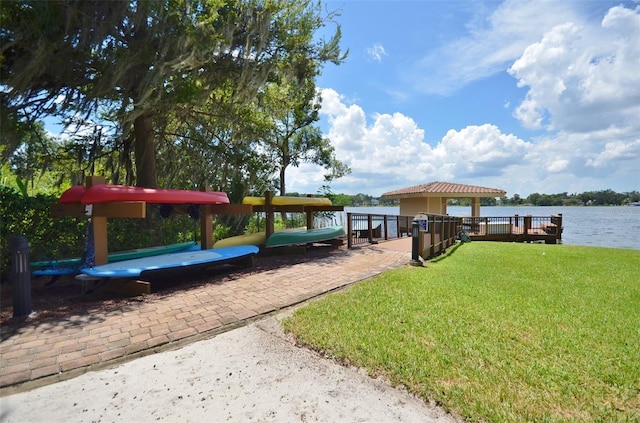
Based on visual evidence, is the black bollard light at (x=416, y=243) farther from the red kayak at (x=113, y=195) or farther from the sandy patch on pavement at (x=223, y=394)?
the red kayak at (x=113, y=195)

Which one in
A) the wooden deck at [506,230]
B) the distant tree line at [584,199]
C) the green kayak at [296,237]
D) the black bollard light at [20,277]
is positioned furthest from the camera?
the distant tree line at [584,199]

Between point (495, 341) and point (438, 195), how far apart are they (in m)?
18.8

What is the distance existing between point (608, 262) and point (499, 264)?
398 cm

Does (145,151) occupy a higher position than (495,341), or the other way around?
(145,151)

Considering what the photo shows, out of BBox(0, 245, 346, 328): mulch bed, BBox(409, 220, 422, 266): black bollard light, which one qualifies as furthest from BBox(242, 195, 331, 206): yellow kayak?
BBox(409, 220, 422, 266): black bollard light

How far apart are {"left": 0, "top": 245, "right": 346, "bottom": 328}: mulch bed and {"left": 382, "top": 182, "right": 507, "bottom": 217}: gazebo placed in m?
15.7

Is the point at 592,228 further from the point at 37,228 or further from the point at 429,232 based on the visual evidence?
the point at 37,228

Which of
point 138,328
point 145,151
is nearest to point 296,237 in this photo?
point 145,151

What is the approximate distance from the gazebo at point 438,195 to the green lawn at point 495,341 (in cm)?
1508

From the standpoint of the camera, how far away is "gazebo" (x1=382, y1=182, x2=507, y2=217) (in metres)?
20.9

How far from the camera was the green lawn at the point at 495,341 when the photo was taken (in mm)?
2393

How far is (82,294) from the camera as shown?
5457 mm

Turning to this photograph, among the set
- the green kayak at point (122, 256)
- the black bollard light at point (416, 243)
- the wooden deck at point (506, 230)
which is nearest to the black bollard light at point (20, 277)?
the green kayak at point (122, 256)

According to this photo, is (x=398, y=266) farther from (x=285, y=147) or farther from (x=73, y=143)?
(x=285, y=147)
